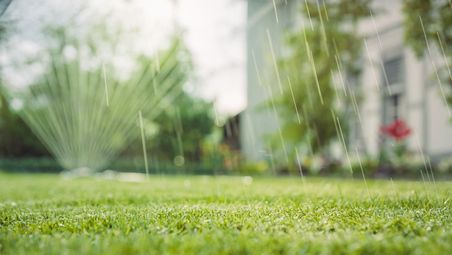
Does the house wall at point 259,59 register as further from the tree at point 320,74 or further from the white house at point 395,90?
the tree at point 320,74

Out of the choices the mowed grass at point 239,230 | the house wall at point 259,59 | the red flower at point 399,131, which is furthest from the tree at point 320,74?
the mowed grass at point 239,230

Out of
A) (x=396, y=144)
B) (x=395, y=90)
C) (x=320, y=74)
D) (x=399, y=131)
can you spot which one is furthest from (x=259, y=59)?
(x=399, y=131)

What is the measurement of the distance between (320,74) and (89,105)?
8004 mm

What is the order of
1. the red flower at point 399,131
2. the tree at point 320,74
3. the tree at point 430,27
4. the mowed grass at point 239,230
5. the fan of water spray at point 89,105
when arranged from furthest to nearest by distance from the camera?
the fan of water spray at point 89,105, the tree at point 320,74, the red flower at point 399,131, the tree at point 430,27, the mowed grass at point 239,230

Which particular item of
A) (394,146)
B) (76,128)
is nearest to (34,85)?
(76,128)

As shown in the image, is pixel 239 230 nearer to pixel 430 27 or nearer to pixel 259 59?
pixel 430 27

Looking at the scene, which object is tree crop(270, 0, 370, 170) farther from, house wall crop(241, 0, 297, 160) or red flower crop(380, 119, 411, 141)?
house wall crop(241, 0, 297, 160)

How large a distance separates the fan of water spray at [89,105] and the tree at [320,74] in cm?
571

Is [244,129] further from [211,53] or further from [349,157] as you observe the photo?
[349,157]

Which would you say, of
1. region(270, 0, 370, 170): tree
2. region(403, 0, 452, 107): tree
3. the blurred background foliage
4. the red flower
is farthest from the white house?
the red flower

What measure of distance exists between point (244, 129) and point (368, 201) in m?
17.8

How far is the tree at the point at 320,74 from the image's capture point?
42.0ft

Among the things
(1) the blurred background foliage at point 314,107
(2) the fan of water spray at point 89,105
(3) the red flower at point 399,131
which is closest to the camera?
(1) the blurred background foliage at point 314,107

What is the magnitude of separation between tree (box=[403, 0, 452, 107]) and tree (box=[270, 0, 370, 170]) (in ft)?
11.3
